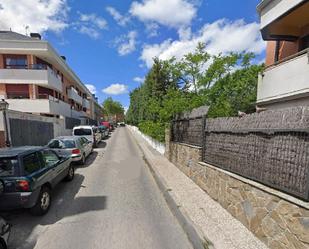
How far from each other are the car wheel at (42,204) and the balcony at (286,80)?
25.0 ft

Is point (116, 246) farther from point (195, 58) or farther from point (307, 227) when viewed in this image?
point (195, 58)

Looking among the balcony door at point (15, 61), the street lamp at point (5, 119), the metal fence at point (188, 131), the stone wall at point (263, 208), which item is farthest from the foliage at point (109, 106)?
the stone wall at point (263, 208)

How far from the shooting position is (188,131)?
775 centimetres

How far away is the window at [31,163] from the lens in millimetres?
4363

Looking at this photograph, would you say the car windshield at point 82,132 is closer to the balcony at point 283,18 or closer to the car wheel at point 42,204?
the car wheel at point 42,204

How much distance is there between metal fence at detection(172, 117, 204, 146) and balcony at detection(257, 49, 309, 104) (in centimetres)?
294

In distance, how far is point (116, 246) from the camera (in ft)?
11.0

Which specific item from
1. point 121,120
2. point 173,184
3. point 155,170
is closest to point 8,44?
point 155,170

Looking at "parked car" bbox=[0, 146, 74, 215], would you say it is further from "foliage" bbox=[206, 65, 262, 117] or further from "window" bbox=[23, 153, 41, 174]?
"foliage" bbox=[206, 65, 262, 117]

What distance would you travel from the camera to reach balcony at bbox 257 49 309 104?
559 centimetres

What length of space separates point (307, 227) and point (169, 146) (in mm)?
8210

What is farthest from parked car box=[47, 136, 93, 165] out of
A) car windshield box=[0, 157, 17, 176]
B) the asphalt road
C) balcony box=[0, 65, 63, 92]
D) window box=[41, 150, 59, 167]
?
balcony box=[0, 65, 63, 92]

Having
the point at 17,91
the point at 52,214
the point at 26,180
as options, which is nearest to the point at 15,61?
the point at 17,91

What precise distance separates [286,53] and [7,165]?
35.2ft
